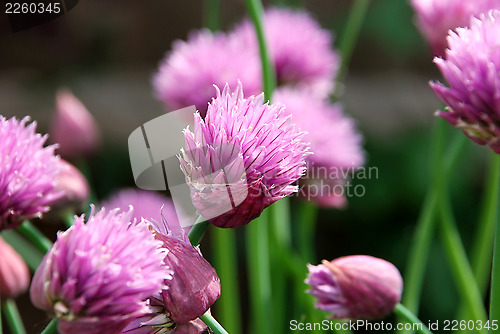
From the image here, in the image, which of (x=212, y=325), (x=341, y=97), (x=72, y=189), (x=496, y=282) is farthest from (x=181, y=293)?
(x=341, y=97)

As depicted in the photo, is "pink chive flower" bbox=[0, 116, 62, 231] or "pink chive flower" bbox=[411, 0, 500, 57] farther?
"pink chive flower" bbox=[411, 0, 500, 57]

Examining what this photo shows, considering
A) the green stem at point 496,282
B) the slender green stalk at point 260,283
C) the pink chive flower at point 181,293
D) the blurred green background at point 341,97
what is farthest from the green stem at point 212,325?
the blurred green background at point 341,97

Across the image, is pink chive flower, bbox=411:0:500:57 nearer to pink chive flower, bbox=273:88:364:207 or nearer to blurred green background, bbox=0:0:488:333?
pink chive flower, bbox=273:88:364:207

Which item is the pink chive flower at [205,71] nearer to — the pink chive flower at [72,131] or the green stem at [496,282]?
the pink chive flower at [72,131]

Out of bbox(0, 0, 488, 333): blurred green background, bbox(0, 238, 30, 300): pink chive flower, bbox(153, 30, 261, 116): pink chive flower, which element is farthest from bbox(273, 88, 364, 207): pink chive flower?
bbox(0, 0, 488, 333): blurred green background

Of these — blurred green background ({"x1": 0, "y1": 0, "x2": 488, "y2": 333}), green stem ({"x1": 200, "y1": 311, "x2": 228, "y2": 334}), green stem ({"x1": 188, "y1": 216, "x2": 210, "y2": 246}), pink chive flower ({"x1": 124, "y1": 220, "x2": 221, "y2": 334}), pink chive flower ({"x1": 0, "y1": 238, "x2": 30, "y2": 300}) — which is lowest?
blurred green background ({"x1": 0, "y1": 0, "x2": 488, "y2": 333})

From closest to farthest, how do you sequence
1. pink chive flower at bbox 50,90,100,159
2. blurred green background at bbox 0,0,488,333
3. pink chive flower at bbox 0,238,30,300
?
pink chive flower at bbox 0,238,30,300
pink chive flower at bbox 50,90,100,159
blurred green background at bbox 0,0,488,333

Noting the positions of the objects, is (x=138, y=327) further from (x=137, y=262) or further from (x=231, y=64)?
(x=231, y=64)

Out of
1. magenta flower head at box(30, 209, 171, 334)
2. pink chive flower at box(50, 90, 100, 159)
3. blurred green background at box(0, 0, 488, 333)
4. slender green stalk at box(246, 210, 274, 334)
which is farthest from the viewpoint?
blurred green background at box(0, 0, 488, 333)

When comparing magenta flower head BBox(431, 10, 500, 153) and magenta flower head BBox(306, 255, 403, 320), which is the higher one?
magenta flower head BBox(431, 10, 500, 153)
